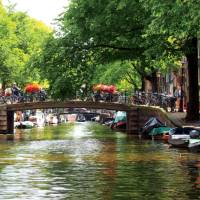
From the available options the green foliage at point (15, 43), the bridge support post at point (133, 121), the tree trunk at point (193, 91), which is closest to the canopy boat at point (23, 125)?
the green foliage at point (15, 43)

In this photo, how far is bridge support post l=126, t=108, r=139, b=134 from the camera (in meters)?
76.0

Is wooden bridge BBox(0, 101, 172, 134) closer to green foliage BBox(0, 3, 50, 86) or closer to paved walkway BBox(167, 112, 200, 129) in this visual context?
green foliage BBox(0, 3, 50, 86)

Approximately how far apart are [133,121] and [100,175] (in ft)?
147

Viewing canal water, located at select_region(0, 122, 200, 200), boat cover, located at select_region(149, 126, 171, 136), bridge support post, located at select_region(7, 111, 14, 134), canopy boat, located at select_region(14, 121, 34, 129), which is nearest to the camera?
canal water, located at select_region(0, 122, 200, 200)

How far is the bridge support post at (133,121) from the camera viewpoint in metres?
Result: 76.0

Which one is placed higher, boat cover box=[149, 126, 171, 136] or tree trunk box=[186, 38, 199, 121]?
tree trunk box=[186, 38, 199, 121]

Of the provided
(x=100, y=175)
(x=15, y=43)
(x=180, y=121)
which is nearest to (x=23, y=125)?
(x=15, y=43)

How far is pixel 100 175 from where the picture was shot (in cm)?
3244

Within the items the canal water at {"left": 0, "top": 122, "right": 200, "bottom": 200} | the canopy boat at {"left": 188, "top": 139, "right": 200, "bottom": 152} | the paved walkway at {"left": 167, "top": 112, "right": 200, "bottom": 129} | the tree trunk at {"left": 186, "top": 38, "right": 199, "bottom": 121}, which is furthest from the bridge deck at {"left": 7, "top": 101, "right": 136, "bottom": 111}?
the canopy boat at {"left": 188, "top": 139, "right": 200, "bottom": 152}

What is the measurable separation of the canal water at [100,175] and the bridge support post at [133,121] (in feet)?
88.2

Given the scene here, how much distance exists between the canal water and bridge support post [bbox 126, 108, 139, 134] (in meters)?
26.9

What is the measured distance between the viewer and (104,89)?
82.9 m

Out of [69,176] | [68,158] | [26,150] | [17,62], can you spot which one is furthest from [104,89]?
[69,176]

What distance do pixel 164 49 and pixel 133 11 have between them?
3062mm
